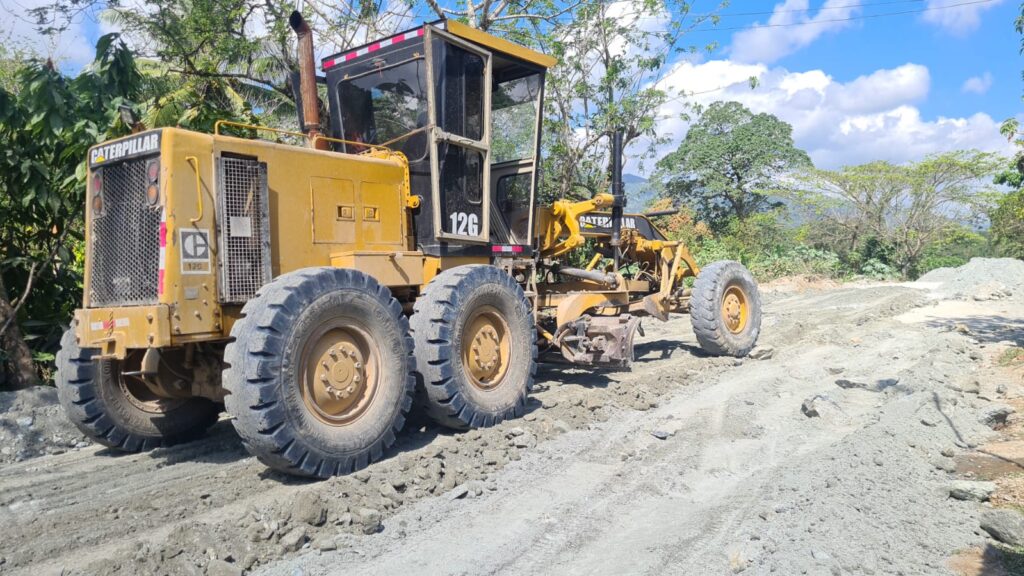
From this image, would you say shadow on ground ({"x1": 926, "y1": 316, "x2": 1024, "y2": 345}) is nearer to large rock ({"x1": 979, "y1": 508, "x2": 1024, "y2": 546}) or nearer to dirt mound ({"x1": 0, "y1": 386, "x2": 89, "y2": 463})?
large rock ({"x1": 979, "y1": 508, "x2": 1024, "y2": 546})

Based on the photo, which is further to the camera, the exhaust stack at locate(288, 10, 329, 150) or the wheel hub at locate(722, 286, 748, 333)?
the wheel hub at locate(722, 286, 748, 333)

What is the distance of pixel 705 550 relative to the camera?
353 cm

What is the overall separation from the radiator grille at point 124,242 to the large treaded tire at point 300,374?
84cm

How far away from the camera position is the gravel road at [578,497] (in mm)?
3473

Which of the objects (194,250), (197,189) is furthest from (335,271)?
(197,189)

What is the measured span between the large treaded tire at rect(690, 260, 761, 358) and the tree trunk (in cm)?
737

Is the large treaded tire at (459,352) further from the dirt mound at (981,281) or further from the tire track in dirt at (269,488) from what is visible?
the dirt mound at (981,281)

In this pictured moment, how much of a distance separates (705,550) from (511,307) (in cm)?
299

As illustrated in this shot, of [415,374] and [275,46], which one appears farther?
[275,46]

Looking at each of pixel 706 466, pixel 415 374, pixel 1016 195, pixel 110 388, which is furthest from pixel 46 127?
pixel 1016 195

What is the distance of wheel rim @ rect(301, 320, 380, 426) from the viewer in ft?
15.0

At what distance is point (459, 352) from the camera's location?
5.48 meters

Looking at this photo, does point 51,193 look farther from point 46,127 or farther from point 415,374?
point 415,374

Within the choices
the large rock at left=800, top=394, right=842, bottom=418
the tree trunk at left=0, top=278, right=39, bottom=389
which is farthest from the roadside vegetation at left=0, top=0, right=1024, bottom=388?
the large rock at left=800, top=394, right=842, bottom=418
